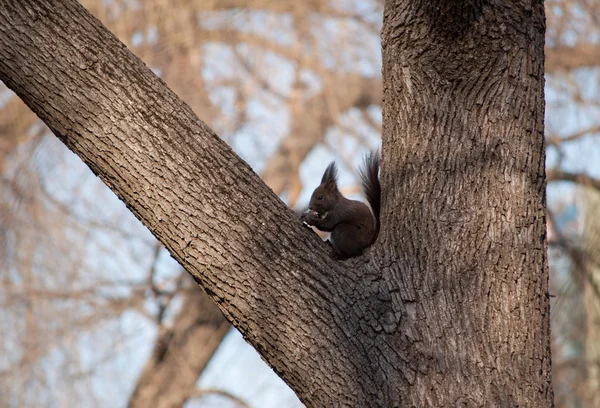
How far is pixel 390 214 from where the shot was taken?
95.9 inches

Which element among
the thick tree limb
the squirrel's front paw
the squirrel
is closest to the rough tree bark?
the thick tree limb

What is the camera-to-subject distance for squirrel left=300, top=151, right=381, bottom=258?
2.91m

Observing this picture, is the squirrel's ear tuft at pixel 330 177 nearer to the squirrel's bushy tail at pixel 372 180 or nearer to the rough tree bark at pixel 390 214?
the squirrel's bushy tail at pixel 372 180

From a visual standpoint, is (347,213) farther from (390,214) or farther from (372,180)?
(390,214)

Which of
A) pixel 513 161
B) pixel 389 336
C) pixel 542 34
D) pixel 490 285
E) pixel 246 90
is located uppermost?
pixel 246 90

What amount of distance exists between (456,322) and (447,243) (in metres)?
0.26

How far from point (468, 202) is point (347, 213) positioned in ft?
3.66

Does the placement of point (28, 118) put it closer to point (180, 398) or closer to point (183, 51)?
point (183, 51)

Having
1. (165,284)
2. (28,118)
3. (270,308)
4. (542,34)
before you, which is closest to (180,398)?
(165,284)

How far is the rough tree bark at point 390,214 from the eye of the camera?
2176mm

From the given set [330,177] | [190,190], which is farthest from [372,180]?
[190,190]

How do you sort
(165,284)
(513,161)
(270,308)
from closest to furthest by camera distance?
(270,308)
(513,161)
(165,284)

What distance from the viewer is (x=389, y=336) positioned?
7.29 ft

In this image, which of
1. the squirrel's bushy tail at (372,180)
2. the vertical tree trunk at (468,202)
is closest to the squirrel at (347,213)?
the squirrel's bushy tail at (372,180)
